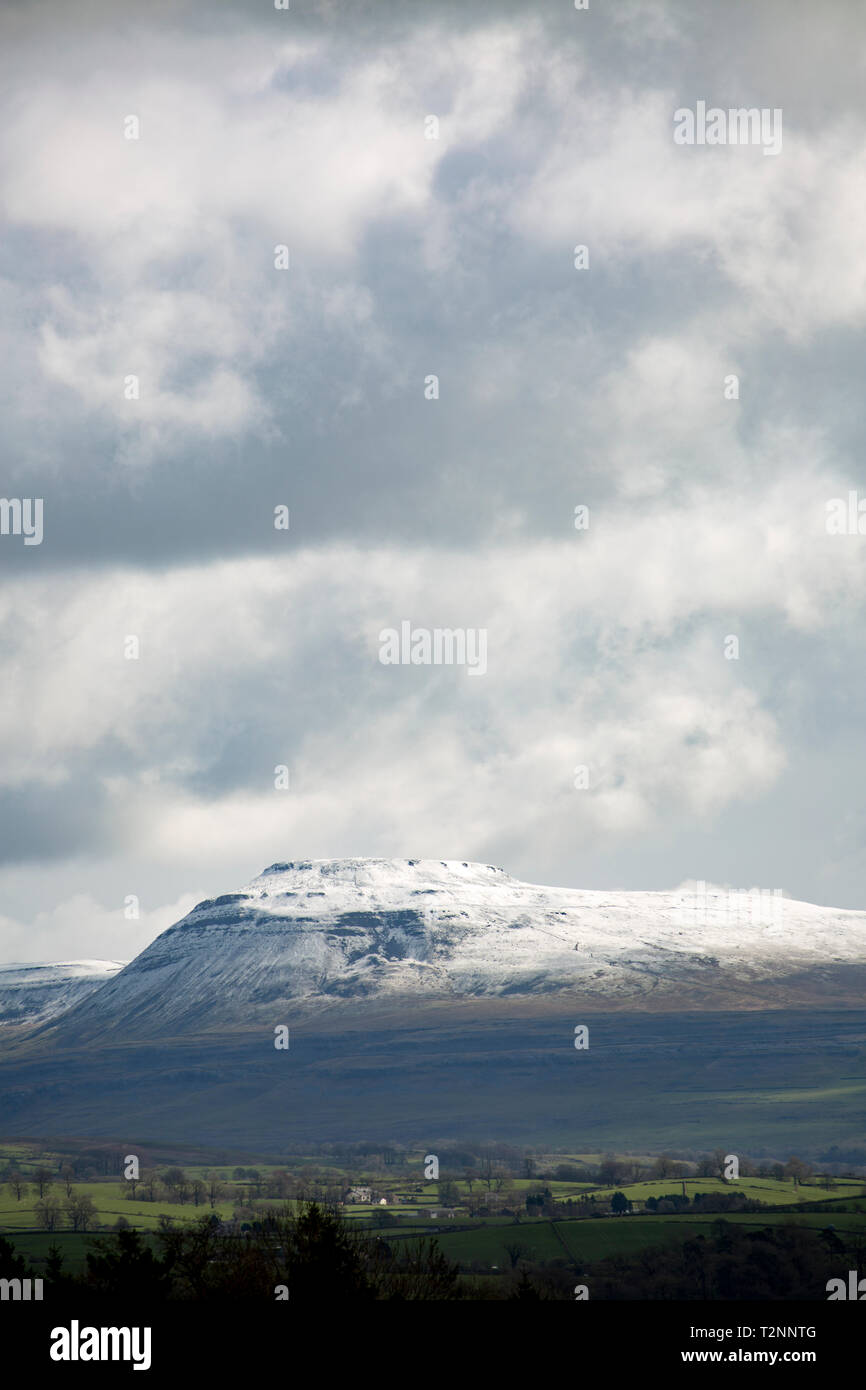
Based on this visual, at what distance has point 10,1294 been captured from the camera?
103250 mm
